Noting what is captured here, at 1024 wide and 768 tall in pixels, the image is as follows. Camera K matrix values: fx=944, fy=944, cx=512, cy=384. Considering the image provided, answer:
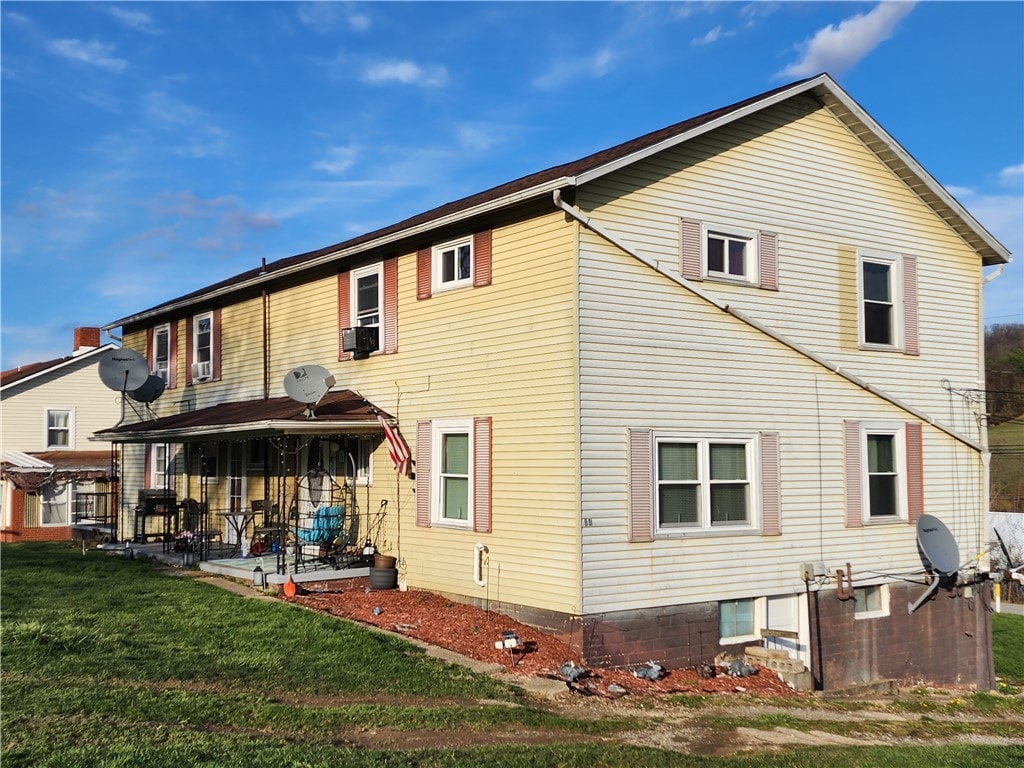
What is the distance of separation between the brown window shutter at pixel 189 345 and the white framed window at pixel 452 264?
31.2ft

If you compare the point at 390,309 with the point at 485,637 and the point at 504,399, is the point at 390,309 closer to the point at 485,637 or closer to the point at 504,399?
the point at 504,399

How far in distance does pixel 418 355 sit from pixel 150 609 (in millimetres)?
5319

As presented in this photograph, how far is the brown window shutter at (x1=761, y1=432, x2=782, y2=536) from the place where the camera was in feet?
44.4

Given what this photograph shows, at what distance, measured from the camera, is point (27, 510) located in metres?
28.3

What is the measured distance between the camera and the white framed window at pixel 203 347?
2111cm

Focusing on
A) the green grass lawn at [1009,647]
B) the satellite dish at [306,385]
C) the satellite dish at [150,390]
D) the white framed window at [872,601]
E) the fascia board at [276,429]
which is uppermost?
the satellite dish at [150,390]

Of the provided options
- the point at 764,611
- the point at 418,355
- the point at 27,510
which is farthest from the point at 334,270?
the point at 27,510

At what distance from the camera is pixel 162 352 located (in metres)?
23.3

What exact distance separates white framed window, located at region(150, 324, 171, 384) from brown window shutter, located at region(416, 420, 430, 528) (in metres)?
10.7

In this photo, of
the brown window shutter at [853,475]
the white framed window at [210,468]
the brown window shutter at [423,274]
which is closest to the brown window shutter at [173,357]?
the white framed window at [210,468]

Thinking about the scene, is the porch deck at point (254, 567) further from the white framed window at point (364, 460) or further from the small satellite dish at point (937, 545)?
the small satellite dish at point (937, 545)

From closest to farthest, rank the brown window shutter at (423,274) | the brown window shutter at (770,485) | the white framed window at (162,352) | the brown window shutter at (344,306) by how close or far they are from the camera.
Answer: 1. the brown window shutter at (770,485)
2. the brown window shutter at (423,274)
3. the brown window shutter at (344,306)
4. the white framed window at (162,352)

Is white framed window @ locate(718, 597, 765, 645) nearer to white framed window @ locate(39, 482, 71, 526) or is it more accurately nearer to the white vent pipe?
the white vent pipe

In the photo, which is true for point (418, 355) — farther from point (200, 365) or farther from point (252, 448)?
point (200, 365)
